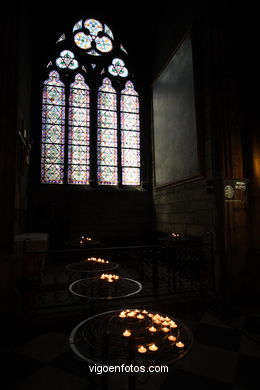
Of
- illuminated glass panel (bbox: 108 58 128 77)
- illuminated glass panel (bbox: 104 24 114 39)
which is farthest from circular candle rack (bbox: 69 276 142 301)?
illuminated glass panel (bbox: 104 24 114 39)

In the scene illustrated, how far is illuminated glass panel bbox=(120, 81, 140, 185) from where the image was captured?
8.92 m

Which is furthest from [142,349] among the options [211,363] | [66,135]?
[66,135]

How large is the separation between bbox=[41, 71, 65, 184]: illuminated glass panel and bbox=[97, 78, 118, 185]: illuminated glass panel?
1285 millimetres

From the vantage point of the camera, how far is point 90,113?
866cm

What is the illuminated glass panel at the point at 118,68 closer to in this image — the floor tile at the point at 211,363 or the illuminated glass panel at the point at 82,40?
the illuminated glass panel at the point at 82,40

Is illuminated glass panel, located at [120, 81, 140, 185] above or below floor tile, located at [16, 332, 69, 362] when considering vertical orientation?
above

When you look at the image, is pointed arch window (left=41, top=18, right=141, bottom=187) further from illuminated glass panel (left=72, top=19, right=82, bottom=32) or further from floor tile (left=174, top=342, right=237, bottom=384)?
floor tile (left=174, top=342, right=237, bottom=384)

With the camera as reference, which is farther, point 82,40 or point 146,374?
point 82,40

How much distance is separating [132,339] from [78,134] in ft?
25.8

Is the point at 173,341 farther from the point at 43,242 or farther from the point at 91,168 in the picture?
the point at 91,168

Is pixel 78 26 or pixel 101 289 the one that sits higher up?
pixel 78 26

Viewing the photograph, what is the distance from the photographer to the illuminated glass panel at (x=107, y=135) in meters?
8.64

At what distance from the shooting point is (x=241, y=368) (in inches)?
95.7

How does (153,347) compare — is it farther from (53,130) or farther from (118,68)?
(118,68)
